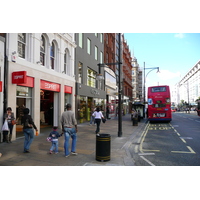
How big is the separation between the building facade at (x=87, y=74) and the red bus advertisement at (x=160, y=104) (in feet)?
22.1

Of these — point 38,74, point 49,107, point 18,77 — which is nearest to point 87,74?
point 49,107

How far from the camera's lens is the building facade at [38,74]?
9492mm

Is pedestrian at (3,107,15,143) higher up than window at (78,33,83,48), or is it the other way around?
window at (78,33,83,48)

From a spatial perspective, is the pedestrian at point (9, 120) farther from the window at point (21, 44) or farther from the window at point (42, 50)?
the window at point (42, 50)

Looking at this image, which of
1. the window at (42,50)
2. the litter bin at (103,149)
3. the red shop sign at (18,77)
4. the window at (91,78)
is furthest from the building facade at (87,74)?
the litter bin at (103,149)

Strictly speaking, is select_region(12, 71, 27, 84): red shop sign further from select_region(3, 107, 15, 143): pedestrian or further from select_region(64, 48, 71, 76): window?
select_region(64, 48, 71, 76): window

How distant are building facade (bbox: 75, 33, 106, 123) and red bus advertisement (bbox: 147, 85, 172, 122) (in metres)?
6.72

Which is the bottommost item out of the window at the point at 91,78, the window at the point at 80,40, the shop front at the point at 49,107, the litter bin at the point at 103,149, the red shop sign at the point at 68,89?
the litter bin at the point at 103,149

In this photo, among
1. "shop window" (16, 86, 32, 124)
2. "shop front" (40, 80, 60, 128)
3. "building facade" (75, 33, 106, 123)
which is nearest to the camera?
"shop window" (16, 86, 32, 124)

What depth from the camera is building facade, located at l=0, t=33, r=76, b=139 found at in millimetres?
9492

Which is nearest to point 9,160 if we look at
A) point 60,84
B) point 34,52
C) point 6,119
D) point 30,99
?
point 6,119

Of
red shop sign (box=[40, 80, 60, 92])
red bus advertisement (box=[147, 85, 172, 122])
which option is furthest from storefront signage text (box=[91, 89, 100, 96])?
red shop sign (box=[40, 80, 60, 92])

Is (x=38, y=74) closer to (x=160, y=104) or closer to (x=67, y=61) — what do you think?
(x=67, y=61)

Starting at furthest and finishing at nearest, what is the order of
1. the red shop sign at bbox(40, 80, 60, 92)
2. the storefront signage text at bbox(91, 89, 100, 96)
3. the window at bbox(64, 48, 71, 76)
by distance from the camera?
the storefront signage text at bbox(91, 89, 100, 96)
the window at bbox(64, 48, 71, 76)
the red shop sign at bbox(40, 80, 60, 92)
